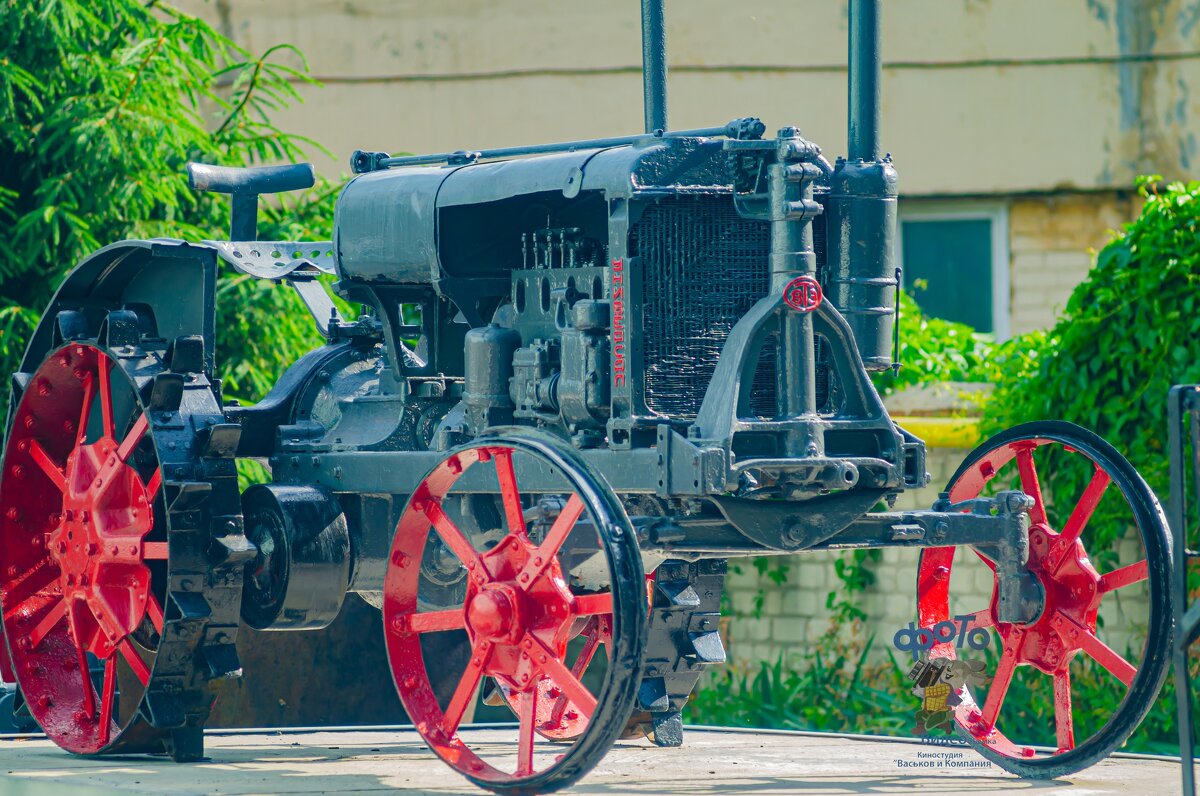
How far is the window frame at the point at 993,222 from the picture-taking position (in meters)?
15.5

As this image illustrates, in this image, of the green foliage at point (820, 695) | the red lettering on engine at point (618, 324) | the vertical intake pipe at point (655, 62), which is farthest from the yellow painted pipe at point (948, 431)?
the red lettering on engine at point (618, 324)

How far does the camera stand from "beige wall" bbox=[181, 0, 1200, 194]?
15273 mm

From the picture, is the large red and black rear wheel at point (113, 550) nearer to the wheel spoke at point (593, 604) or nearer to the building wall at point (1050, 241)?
the wheel spoke at point (593, 604)

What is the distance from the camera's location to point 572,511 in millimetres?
6027

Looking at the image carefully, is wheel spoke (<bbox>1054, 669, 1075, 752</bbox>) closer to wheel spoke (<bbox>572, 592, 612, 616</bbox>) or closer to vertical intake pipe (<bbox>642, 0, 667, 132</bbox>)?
wheel spoke (<bbox>572, 592, 612, 616</bbox>)

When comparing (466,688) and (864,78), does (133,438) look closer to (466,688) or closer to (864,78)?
(466,688)

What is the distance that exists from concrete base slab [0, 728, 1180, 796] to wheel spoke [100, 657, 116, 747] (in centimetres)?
10

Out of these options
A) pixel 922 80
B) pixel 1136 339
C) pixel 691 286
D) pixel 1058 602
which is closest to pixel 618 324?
pixel 691 286

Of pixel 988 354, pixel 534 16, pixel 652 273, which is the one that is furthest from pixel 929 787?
pixel 534 16

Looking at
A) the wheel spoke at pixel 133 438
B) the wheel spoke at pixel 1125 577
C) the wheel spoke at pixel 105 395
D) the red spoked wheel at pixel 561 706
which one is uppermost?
the wheel spoke at pixel 105 395

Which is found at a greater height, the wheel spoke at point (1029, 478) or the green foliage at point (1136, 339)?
the green foliage at point (1136, 339)

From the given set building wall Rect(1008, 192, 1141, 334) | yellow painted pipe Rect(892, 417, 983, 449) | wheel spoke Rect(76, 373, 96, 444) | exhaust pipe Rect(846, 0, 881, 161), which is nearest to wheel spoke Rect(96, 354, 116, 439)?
wheel spoke Rect(76, 373, 96, 444)

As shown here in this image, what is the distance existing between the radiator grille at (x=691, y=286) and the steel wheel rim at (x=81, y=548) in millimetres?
1859

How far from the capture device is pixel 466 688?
6492 millimetres
